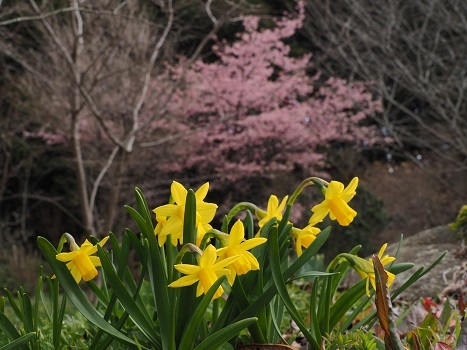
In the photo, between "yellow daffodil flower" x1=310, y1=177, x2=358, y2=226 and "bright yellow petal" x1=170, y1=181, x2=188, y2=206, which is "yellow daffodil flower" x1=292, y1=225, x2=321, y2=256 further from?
"bright yellow petal" x1=170, y1=181, x2=188, y2=206

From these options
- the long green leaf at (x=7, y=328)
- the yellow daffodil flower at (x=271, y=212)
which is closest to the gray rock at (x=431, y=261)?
the yellow daffodil flower at (x=271, y=212)

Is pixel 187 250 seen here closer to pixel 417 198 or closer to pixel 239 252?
pixel 239 252

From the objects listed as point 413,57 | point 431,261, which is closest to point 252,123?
point 413,57

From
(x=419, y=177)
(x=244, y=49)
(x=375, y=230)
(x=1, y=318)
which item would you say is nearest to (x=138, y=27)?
(x=244, y=49)

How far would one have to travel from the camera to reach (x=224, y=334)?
1044mm

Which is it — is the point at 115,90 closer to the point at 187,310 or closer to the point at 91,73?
the point at 91,73

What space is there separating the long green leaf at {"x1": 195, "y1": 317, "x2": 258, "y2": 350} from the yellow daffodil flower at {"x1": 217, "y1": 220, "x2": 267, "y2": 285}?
83 mm

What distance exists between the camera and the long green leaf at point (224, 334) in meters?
1.02

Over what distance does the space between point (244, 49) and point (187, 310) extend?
957 cm

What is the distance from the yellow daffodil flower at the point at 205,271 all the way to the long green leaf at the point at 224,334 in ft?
0.23

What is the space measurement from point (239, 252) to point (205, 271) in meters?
0.07

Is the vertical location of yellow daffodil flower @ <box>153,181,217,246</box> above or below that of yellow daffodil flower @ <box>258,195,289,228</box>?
above

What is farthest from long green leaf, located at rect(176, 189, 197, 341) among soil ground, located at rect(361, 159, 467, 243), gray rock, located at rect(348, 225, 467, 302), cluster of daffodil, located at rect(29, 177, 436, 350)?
soil ground, located at rect(361, 159, 467, 243)

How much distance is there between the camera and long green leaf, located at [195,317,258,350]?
3.34 feet
